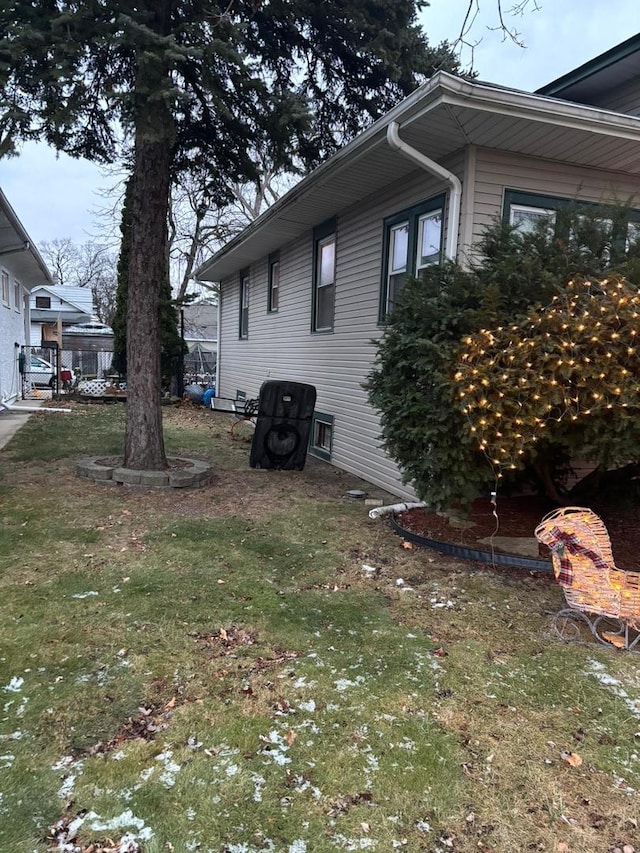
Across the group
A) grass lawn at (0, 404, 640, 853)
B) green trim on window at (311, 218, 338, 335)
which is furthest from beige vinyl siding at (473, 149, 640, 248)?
grass lawn at (0, 404, 640, 853)

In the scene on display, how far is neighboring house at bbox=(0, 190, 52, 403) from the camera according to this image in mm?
11938

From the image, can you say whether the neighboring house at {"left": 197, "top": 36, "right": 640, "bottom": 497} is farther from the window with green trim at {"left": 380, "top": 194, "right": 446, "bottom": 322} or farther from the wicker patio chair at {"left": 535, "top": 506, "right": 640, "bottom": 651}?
the wicker patio chair at {"left": 535, "top": 506, "right": 640, "bottom": 651}

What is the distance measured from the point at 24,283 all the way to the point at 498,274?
18250 millimetres

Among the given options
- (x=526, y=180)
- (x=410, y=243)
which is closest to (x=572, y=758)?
(x=526, y=180)

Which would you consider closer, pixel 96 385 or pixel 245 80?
pixel 245 80

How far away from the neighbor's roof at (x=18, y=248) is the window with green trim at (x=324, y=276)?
5.06m

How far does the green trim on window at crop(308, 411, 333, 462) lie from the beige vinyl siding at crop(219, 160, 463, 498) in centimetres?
15

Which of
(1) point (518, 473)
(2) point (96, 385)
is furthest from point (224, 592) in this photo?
(2) point (96, 385)

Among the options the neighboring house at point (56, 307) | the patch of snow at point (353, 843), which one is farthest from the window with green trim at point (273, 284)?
the neighboring house at point (56, 307)

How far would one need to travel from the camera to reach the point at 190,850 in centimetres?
185

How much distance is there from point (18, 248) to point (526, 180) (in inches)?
440

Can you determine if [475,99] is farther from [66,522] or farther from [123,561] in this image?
[66,522]

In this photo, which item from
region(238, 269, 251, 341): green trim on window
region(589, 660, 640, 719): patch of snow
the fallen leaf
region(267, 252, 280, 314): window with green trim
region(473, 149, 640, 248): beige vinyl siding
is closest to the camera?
the fallen leaf

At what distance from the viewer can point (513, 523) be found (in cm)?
550
